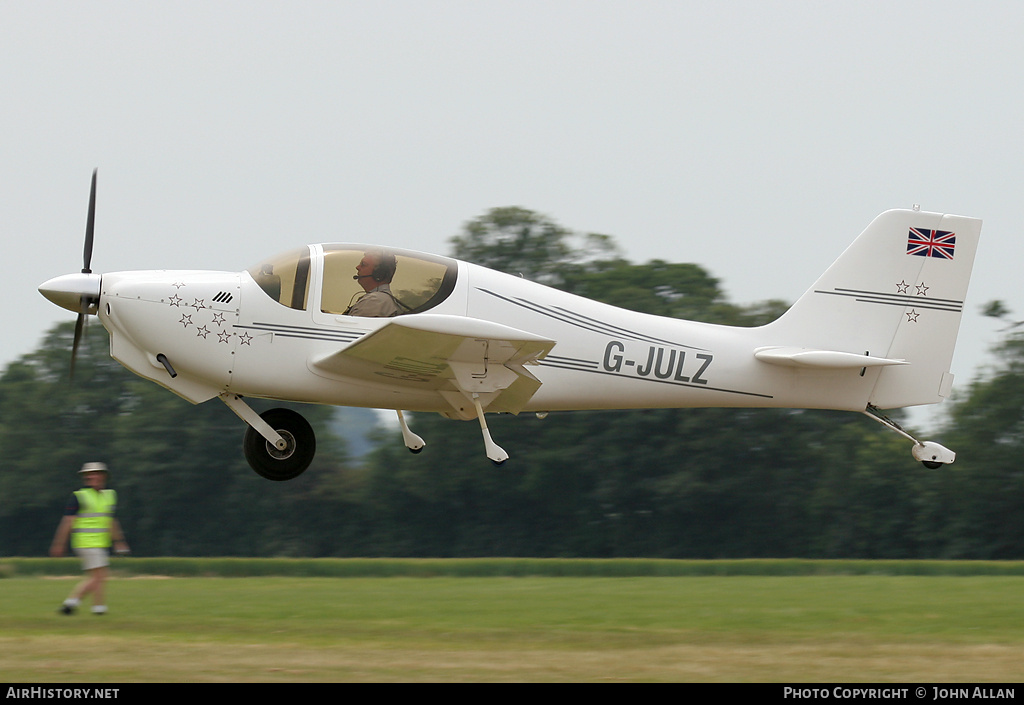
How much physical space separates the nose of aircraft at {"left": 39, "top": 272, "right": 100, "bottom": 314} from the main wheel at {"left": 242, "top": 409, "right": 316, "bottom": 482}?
1.86m

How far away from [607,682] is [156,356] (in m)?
5.25

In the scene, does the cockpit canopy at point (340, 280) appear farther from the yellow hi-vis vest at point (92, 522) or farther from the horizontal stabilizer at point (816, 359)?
the horizontal stabilizer at point (816, 359)

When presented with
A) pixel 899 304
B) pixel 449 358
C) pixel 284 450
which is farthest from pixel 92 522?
pixel 899 304

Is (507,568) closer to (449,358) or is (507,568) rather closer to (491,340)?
(449,358)

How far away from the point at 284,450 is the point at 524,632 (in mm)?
3090

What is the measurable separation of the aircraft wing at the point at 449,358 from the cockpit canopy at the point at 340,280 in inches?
22.1

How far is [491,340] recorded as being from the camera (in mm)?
9547

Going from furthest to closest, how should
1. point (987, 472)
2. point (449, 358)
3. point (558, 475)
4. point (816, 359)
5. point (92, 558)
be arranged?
point (558, 475)
point (987, 472)
point (816, 359)
point (92, 558)
point (449, 358)

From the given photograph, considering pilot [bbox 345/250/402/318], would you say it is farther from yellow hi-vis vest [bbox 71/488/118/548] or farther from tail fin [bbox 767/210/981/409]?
tail fin [bbox 767/210/981/409]

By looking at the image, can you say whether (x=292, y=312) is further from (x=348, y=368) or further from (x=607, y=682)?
Result: (x=607, y=682)

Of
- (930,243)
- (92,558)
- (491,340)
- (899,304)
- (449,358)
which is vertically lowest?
(92,558)

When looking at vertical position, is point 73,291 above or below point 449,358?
above

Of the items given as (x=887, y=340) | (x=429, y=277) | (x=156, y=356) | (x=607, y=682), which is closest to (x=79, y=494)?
(x=156, y=356)

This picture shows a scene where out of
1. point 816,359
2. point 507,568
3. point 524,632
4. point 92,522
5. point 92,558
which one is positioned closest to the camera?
point 524,632
